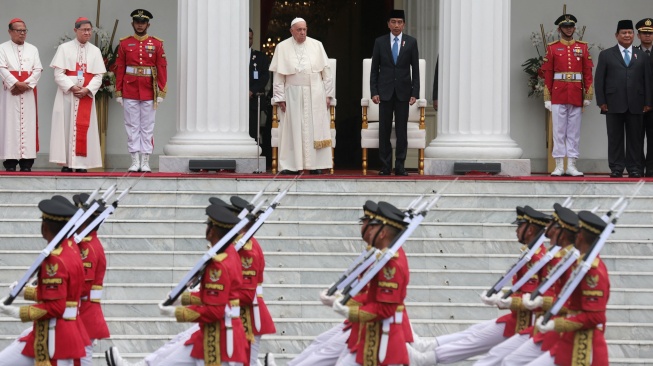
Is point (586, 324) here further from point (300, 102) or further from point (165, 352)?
point (300, 102)

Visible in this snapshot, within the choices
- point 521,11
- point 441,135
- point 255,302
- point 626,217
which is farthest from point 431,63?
point 255,302

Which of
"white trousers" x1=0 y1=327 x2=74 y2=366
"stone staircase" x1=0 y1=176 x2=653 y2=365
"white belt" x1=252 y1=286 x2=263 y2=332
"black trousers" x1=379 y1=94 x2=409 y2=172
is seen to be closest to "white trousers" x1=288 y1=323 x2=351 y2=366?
"white belt" x1=252 y1=286 x2=263 y2=332

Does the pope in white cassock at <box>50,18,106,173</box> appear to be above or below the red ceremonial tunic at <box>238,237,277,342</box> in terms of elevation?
above

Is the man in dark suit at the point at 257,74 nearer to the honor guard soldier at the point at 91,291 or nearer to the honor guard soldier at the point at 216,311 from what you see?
the honor guard soldier at the point at 91,291

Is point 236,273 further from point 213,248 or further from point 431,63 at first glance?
point 431,63

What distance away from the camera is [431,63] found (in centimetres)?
2170

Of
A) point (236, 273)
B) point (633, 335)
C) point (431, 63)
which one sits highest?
point (431, 63)

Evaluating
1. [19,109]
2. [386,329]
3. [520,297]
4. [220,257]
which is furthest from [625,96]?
[220,257]

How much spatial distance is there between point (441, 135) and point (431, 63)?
3.70 meters

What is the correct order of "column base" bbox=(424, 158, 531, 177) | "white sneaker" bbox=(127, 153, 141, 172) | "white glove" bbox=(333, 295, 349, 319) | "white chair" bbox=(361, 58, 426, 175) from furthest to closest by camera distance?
"white chair" bbox=(361, 58, 426, 175), "column base" bbox=(424, 158, 531, 177), "white sneaker" bbox=(127, 153, 141, 172), "white glove" bbox=(333, 295, 349, 319)

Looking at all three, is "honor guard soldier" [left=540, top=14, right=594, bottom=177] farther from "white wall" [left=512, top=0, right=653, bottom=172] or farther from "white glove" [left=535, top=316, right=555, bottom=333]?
"white glove" [left=535, top=316, right=555, bottom=333]

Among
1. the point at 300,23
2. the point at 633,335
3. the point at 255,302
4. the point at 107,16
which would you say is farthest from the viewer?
the point at 107,16

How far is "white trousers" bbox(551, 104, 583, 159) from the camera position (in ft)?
58.4

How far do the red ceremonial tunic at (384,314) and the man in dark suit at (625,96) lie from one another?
297 inches
